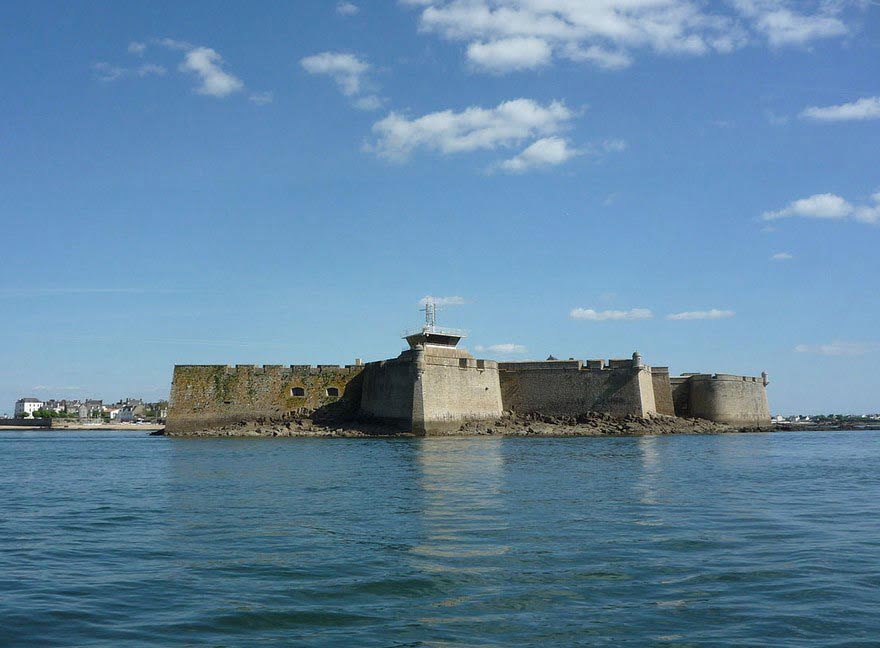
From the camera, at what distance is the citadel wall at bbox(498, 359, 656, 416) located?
35.8m

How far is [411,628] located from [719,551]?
3958 mm

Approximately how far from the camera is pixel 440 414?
3231 centimetres

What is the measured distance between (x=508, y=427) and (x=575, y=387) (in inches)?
149

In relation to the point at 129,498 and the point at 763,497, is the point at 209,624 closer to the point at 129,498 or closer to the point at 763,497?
the point at 129,498

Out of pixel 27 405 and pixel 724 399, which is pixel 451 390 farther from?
pixel 27 405

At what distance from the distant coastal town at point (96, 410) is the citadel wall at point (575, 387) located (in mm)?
72470

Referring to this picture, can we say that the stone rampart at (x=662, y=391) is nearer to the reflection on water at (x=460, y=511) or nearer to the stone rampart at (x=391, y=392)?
the stone rampart at (x=391, y=392)

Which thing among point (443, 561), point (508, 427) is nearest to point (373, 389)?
point (508, 427)

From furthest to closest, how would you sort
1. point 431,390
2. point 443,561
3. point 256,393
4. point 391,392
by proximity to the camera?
point 256,393 < point 391,392 < point 431,390 < point 443,561

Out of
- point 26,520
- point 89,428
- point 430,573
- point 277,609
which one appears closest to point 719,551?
point 430,573

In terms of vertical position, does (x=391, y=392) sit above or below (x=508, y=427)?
above

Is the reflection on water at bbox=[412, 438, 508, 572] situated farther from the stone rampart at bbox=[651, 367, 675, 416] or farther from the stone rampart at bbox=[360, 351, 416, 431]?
the stone rampart at bbox=[651, 367, 675, 416]

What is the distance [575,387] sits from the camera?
36.4 m

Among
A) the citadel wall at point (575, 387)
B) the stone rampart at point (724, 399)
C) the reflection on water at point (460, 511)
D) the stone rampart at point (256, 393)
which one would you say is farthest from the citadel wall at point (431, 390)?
the stone rampart at point (724, 399)
